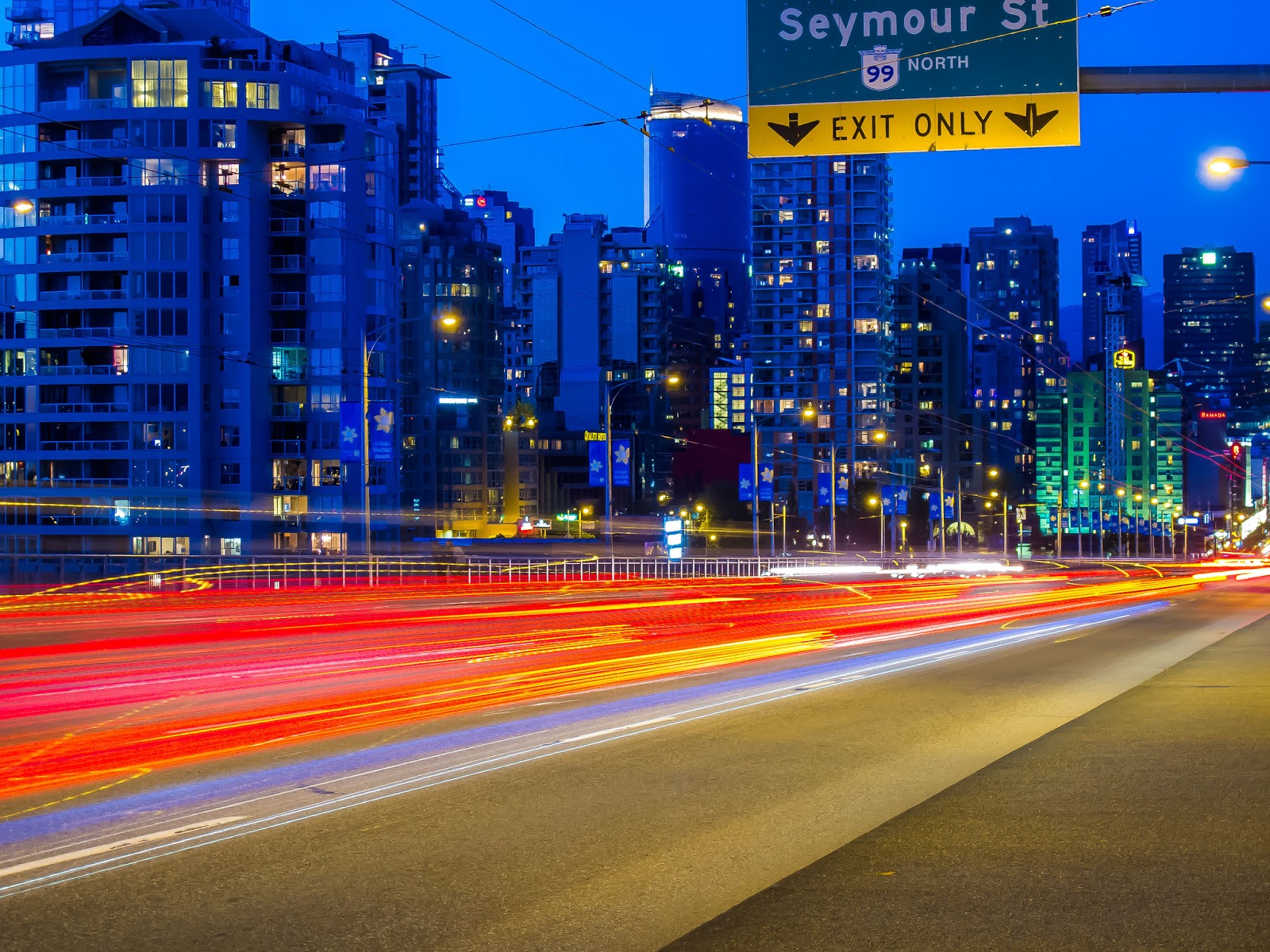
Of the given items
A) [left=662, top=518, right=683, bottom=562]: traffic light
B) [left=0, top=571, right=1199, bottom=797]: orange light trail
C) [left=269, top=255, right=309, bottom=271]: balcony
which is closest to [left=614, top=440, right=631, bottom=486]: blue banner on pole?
[left=662, top=518, right=683, bottom=562]: traffic light

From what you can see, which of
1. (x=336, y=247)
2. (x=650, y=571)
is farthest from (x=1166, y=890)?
(x=336, y=247)

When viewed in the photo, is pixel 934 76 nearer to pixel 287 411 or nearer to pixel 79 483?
pixel 287 411

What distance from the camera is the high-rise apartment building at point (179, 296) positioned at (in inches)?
2987

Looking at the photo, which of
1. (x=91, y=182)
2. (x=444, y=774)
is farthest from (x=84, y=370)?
(x=444, y=774)

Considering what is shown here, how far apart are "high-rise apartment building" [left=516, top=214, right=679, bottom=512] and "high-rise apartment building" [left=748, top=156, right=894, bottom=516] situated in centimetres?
2095

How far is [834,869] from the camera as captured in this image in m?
8.15

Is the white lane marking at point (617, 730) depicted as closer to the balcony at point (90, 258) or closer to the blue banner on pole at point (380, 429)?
the blue banner on pole at point (380, 429)

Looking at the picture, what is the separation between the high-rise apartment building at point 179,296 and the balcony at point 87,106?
0.40ft

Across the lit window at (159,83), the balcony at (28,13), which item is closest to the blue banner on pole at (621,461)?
the lit window at (159,83)

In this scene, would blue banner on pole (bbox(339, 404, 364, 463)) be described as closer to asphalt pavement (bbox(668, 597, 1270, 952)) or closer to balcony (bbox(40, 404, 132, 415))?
asphalt pavement (bbox(668, 597, 1270, 952))

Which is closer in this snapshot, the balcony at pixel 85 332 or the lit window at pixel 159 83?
the lit window at pixel 159 83

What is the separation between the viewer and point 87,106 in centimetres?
7631

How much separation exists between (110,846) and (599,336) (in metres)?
156

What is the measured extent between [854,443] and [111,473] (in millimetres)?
78632
